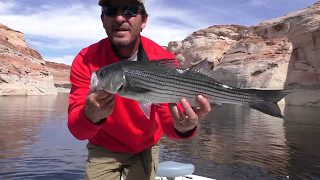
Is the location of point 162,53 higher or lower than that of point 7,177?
higher

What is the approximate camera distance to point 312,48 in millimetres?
50750

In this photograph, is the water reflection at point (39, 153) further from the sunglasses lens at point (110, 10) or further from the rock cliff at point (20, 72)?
the rock cliff at point (20, 72)

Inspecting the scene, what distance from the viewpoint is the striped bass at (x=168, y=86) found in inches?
121

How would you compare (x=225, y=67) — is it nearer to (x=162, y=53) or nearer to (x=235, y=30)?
(x=235, y=30)

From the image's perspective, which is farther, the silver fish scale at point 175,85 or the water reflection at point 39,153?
the water reflection at point 39,153

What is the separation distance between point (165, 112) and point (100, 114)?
139 cm

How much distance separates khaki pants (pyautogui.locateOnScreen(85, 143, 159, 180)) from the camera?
3.98 metres

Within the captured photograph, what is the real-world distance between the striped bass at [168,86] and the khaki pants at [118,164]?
110 cm

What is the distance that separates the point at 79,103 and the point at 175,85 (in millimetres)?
1199

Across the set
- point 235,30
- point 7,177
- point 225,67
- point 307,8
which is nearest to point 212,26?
point 235,30

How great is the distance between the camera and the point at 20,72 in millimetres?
62906

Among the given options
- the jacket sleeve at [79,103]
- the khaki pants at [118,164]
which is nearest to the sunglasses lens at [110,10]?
the jacket sleeve at [79,103]

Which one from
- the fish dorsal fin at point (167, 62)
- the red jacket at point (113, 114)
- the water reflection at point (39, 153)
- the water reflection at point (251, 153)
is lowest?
the water reflection at point (39, 153)

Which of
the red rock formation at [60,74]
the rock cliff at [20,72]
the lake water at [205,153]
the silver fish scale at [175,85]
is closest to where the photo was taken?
the silver fish scale at [175,85]
